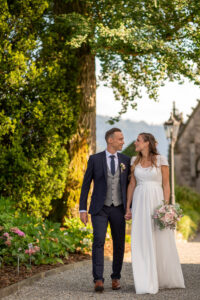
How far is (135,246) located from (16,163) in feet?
13.3

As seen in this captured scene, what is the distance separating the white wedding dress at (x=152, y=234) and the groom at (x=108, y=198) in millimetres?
199

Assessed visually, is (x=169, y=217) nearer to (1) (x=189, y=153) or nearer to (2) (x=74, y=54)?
(2) (x=74, y=54)

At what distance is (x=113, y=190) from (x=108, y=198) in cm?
13

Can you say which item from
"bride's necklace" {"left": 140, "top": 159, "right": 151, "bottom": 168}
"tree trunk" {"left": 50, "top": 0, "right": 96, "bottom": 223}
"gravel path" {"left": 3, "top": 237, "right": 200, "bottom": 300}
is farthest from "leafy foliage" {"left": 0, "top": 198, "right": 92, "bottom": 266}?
"bride's necklace" {"left": 140, "top": 159, "right": 151, "bottom": 168}

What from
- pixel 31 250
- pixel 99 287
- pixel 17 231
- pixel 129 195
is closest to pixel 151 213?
pixel 129 195

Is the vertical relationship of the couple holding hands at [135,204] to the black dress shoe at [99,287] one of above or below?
above

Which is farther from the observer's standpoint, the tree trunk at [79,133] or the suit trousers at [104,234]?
the tree trunk at [79,133]

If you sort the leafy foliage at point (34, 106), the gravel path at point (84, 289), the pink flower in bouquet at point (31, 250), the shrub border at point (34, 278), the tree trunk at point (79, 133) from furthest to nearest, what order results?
the tree trunk at point (79, 133) → the leafy foliage at point (34, 106) → the pink flower in bouquet at point (31, 250) → the shrub border at point (34, 278) → the gravel path at point (84, 289)

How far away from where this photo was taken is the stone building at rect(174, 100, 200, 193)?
33.9m

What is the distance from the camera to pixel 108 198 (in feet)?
20.4

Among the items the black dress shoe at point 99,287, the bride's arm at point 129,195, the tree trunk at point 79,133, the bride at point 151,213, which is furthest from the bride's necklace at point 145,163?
the tree trunk at point 79,133

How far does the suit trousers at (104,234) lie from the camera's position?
20.0ft

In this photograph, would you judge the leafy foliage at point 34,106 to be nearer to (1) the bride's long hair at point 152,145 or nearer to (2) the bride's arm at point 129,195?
(2) the bride's arm at point 129,195

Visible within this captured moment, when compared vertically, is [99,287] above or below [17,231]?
below
